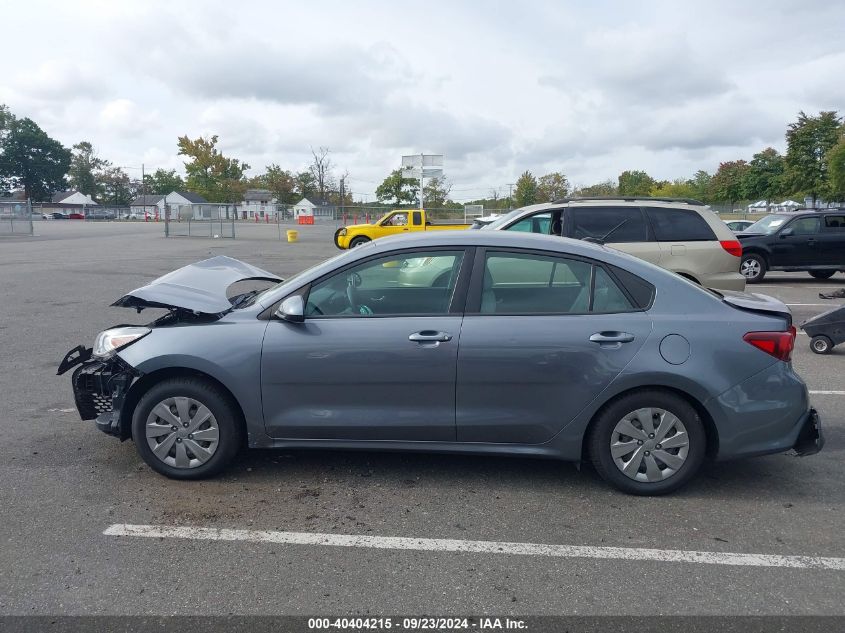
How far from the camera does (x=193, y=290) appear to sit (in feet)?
15.4

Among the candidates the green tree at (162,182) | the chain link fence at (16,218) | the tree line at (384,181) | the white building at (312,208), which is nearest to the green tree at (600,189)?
the tree line at (384,181)

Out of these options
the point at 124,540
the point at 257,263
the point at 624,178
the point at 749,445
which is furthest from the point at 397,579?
the point at 624,178

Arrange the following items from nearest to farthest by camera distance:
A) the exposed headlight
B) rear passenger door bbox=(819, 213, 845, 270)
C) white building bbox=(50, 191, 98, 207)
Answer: the exposed headlight, rear passenger door bbox=(819, 213, 845, 270), white building bbox=(50, 191, 98, 207)

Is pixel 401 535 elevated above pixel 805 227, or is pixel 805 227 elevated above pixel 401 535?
pixel 805 227

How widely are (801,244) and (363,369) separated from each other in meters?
14.5

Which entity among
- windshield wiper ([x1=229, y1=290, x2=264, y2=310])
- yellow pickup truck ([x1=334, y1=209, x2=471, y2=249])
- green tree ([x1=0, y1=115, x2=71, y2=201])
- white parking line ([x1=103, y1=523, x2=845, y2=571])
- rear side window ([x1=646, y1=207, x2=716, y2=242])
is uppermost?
green tree ([x1=0, y1=115, x2=71, y2=201])

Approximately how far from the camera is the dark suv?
15344 mm

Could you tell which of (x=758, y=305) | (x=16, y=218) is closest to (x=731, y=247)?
(x=758, y=305)

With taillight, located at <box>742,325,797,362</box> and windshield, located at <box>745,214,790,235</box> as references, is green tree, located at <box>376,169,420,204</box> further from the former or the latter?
taillight, located at <box>742,325,797,362</box>

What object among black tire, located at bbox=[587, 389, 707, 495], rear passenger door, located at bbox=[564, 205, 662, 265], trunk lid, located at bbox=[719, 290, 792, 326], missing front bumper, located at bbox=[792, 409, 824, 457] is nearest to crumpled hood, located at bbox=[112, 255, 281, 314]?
black tire, located at bbox=[587, 389, 707, 495]

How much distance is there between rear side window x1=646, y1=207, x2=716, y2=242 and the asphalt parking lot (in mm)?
4455

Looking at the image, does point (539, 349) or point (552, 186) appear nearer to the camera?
point (539, 349)

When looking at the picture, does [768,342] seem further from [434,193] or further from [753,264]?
[434,193]

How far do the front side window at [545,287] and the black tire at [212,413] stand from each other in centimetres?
174
